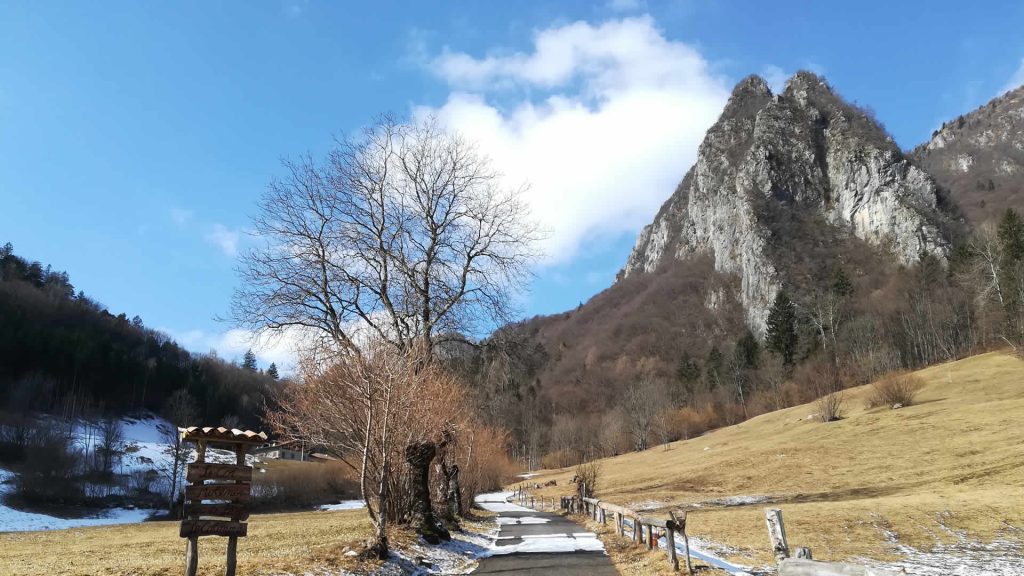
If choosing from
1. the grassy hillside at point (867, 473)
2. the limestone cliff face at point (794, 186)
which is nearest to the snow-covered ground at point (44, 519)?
Result: the grassy hillside at point (867, 473)

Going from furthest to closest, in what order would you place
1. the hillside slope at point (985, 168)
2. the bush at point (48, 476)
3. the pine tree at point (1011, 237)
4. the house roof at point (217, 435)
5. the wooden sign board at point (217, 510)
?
the hillside slope at point (985, 168), the pine tree at point (1011, 237), the bush at point (48, 476), the house roof at point (217, 435), the wooden sign board at point (217, 510)

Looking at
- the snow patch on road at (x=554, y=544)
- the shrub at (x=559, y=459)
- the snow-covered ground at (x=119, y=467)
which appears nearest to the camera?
the snow patch on road at (x=554, y=544)

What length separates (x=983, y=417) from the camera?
42.2 m

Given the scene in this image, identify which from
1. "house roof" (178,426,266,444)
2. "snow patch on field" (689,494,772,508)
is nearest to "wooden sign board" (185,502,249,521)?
"house roof" (178,426,266,444)

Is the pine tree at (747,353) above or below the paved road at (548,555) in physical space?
above

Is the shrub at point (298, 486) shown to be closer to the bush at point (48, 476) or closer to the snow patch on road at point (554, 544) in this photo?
the bush at point (48, 476)

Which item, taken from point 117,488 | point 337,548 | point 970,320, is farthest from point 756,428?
point 117,488

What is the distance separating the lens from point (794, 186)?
14550 cm

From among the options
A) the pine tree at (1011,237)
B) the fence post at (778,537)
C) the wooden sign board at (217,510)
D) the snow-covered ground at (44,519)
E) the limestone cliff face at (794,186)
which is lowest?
the snow-covered ground at (44,519)

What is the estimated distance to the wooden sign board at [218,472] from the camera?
882 centimetres

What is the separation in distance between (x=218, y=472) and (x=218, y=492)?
0.30 meters

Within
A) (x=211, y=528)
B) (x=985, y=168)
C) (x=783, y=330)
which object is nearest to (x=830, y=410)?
(x=783, y=330)

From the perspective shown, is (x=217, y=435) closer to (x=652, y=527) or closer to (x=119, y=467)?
(x=652, y=527)

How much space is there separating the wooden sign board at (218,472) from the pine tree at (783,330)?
102906 millimetres
